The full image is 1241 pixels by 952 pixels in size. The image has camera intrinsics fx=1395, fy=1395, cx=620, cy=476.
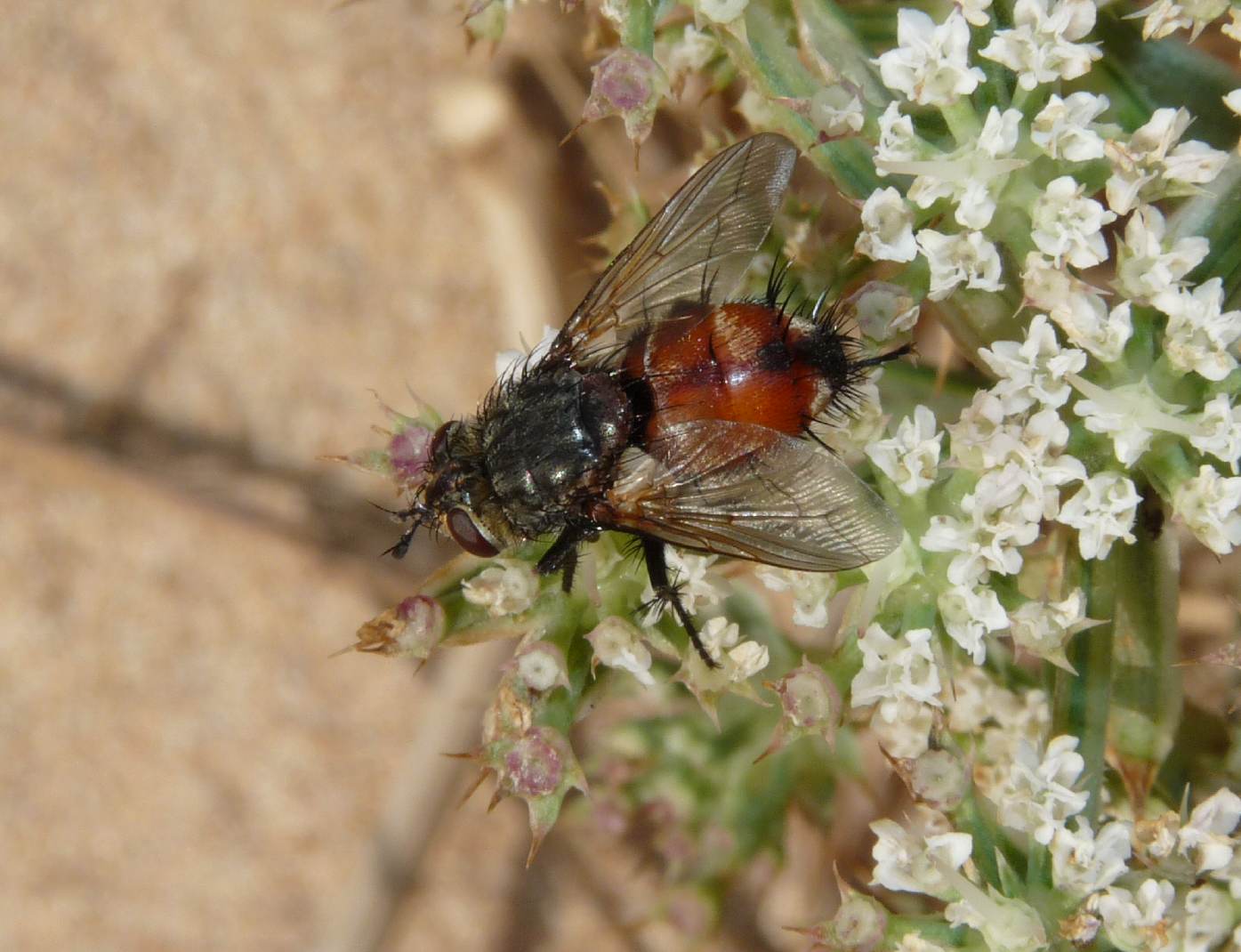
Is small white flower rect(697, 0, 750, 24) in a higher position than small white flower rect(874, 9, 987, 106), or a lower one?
higher

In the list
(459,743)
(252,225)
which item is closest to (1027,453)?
(459,743)

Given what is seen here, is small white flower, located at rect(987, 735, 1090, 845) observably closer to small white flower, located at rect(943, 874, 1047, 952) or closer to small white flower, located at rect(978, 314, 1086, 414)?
small white flower, located at rect(943, 874, 1047, 952)

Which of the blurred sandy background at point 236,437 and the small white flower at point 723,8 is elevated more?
the small white flower at point 723,8

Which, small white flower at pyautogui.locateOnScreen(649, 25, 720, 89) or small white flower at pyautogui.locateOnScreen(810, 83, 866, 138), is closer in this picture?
small white flower at pyautogui.locateOnScreen(810, 83, 866, 138)

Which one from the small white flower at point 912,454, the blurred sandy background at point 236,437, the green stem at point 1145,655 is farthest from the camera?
the blurred sandy background at point 236,437

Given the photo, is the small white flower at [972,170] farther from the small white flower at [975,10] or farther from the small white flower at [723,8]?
the small white flower at [723,8]

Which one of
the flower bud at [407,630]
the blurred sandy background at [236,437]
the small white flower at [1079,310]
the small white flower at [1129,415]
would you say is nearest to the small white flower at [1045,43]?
the small white flower at [1079,310]

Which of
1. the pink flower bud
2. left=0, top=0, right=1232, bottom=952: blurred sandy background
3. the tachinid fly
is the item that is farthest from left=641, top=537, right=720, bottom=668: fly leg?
left=0, top=0, right=1232, bottom=952: blurred sandy background

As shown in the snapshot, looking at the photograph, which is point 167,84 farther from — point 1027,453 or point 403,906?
point 1027,453
